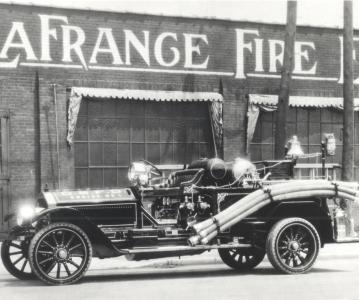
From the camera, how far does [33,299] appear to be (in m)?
8.76

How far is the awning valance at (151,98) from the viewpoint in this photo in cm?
1720

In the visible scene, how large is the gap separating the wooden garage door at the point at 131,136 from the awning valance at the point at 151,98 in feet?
0.59

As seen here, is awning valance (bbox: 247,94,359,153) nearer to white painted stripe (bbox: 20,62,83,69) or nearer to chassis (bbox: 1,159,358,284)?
white painted stripe (bbox: 20,62,83,69)

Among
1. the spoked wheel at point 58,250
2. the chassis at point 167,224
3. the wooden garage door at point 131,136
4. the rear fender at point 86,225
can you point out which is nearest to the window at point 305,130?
the wooden garage door at point 131,136

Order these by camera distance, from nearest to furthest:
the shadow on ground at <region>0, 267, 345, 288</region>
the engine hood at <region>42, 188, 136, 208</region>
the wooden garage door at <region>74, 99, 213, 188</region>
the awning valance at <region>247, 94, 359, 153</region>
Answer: the engine hood at <region>42, 188, 136, 208</region>, the shadow on ground at <region>0, 267, 345, 288</region>, the wooden garage door at <region>74, 99, 213, 188</region>, the awning valance at <region>247, 94, 359, 153</region>

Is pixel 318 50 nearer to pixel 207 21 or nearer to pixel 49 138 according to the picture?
pixel 207 21

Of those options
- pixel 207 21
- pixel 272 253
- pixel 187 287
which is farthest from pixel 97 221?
pixel 207 21

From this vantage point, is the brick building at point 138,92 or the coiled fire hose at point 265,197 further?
the brick building at point 138,92

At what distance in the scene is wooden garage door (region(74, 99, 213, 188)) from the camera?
17.6 metres

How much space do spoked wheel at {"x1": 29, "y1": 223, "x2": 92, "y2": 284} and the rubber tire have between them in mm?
2597

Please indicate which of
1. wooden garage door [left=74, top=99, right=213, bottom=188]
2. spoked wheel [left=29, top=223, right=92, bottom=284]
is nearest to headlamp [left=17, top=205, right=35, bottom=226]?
spoked wheel [left=29, top=223, right=92, bottom=284]

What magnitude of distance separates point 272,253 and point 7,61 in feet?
28.6

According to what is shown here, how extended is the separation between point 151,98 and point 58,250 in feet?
28.0

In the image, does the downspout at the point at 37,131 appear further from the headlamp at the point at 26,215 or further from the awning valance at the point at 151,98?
the headlamp at the point at 26,215
